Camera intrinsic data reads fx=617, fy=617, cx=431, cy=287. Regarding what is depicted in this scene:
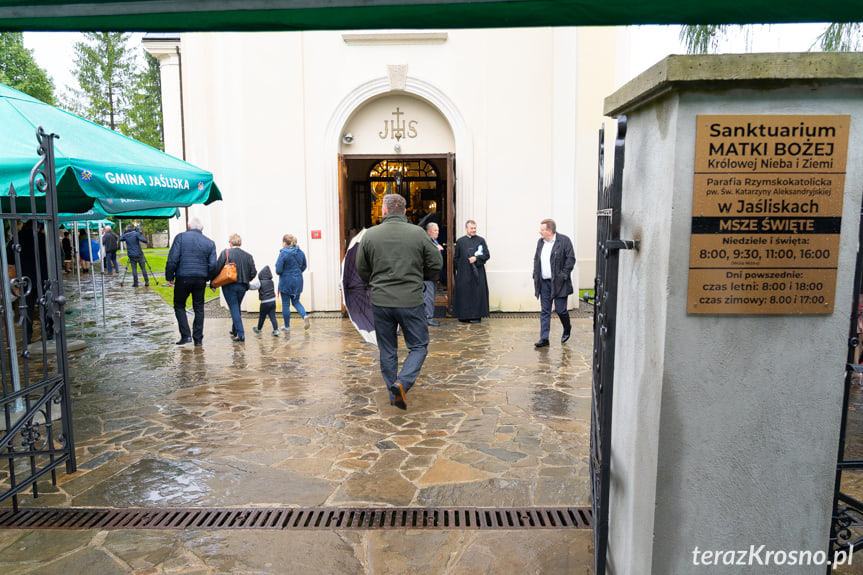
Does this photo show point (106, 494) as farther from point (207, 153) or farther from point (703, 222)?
point (207, 153)

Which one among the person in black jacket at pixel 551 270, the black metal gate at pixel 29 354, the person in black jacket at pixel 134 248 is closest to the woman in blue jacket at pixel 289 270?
the person in black jacket at pixel 551 270

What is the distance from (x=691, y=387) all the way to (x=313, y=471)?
319 centimetres

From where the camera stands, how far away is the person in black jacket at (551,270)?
868 centimetres

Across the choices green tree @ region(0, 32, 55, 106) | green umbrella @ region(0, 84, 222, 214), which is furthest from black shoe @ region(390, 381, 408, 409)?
green tree @ region(0, 32, 55, 106)

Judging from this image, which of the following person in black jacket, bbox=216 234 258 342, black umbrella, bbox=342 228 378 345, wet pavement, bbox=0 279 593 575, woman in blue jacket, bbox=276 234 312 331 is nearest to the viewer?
wet pavement, bbox=0 279 593 575

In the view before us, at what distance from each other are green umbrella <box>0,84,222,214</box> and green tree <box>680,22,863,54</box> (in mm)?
5182

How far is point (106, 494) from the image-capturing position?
427cm

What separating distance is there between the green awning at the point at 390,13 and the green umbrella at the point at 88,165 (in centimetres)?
299

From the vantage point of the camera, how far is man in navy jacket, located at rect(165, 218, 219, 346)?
9086 millimetres

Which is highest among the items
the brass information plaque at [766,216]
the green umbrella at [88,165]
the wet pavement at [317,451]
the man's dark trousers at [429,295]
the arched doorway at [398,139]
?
the arched doorway at [398,139]

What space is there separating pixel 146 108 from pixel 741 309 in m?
52.3

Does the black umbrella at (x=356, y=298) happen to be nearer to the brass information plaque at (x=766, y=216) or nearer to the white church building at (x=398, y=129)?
the white church building at (x=398, y=129)

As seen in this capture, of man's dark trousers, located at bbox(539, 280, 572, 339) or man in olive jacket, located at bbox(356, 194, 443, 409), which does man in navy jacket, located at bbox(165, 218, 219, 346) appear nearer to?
man in olive jacket, located at bbox(356, 194, 443, 409)

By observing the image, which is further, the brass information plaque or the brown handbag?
the brown handbag
